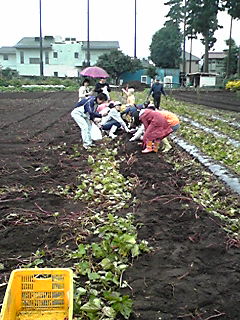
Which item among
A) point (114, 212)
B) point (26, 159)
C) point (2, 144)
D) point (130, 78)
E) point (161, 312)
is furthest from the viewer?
point (130, 78)

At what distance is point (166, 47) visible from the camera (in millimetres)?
66500

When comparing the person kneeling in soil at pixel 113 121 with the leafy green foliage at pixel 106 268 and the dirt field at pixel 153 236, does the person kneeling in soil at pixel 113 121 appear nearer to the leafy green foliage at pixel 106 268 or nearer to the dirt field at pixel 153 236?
the dirt field at pixel 153 236

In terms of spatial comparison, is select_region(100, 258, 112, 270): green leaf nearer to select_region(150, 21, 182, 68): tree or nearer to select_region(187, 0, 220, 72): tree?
select_region(187, 0, 220, 72): tree

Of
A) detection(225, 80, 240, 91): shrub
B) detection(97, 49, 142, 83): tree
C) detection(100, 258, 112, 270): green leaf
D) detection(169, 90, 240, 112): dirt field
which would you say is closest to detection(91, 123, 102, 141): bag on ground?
detection(100, 258, 112, 270): green leaf

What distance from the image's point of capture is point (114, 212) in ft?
17.5

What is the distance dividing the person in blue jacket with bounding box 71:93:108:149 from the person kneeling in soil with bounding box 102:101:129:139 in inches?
37.3

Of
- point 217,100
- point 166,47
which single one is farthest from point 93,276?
point 166,47

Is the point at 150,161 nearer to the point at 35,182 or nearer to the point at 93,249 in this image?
the point at 35,182

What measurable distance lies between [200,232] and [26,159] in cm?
492

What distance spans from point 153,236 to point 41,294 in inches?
67.8

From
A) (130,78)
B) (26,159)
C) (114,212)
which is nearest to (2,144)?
(26,159)

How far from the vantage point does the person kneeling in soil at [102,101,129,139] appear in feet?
34.4

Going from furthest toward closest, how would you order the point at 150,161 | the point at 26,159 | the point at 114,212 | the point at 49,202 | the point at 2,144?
the point at 2,144
the point at 26,159
the point at 150,161
the point at 49,202
the point at 114,212

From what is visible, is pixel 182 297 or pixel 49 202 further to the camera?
pixel 49 202
